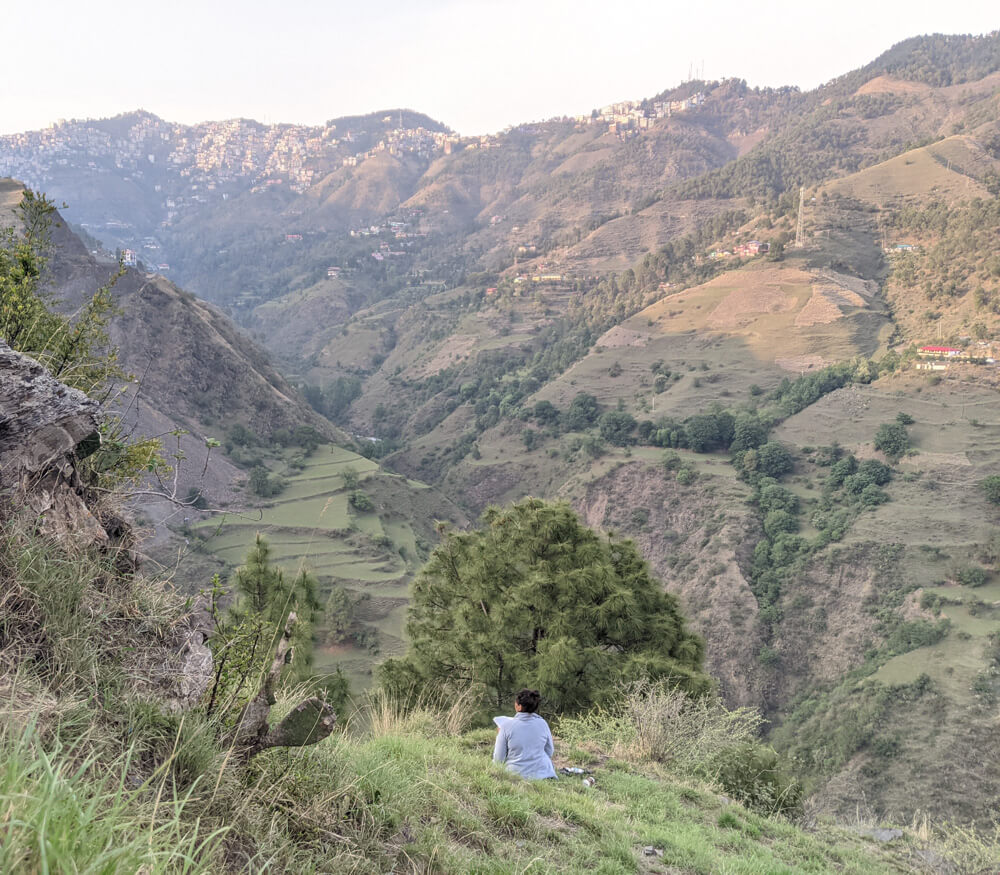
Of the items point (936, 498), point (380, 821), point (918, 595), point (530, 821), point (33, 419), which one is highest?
Result: point (33, 419)

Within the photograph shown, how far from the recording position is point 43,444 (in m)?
3.06

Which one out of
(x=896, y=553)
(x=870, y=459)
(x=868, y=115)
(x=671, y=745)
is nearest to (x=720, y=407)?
(x=870, y=459)

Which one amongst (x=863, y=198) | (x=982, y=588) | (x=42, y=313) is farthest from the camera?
(x=863, y=198)

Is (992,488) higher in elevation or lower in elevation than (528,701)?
lower

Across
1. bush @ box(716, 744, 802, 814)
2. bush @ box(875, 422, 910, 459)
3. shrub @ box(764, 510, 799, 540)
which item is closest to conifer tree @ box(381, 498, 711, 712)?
bush @ box(716, 744, 802, 814)

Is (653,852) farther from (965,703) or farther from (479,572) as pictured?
(965,703)

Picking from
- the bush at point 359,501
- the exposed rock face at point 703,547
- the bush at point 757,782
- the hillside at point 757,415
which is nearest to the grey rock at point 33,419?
the hillside at point 757,415

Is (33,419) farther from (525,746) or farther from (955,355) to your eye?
(955,355)

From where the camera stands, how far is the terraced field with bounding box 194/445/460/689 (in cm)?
3123

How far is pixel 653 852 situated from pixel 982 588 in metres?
36.0

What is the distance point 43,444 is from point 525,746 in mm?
3801

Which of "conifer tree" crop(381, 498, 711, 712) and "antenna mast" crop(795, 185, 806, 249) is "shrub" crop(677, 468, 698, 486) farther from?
"antenna mast" crop(795, 185, 806, 249)

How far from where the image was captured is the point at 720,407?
2076 inches

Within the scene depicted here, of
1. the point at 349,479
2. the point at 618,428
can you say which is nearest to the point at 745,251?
the point at 618,428
